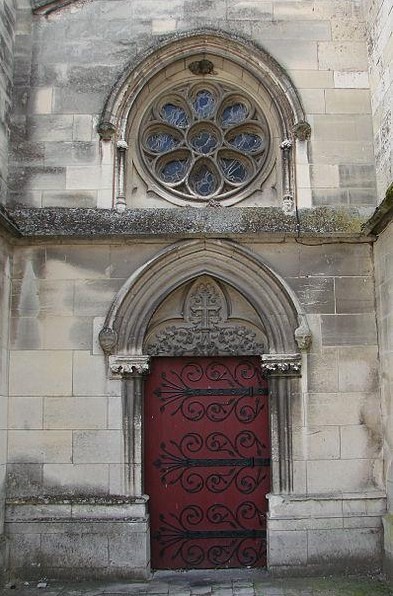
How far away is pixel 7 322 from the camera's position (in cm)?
628

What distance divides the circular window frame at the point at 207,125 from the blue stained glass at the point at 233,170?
8cm

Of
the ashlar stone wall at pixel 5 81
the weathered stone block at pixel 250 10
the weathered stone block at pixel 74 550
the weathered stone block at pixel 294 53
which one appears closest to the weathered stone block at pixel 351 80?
the weathered stone block at pixel 294 53

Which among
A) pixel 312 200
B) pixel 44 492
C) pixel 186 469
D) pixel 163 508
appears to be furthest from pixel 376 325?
pixel 44 492

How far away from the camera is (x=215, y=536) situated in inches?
250

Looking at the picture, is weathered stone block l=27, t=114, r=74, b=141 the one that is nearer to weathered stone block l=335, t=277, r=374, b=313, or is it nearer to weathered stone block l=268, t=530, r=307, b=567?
weathered stone block l=335, t=277, r=374, b=313

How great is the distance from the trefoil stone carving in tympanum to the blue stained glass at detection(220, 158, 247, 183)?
1.23 m

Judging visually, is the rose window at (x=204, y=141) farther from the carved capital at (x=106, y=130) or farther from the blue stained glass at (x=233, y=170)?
the carved capital at (x=106, y=130)

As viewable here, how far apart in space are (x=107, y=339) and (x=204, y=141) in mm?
2481

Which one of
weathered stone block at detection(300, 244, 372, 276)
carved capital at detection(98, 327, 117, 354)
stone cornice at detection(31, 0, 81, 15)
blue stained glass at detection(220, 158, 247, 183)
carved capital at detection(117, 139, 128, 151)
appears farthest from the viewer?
blue stained glass at detection(220, 158, 247, 183)

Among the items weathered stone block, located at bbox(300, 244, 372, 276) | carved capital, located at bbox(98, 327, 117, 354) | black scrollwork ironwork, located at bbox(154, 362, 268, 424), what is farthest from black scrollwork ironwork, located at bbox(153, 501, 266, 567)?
weathered stone block, located at bbox(300, 244, 372, 276)

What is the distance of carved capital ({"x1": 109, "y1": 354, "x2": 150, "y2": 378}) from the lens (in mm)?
6215

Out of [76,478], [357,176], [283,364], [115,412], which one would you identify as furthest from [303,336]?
[76,478]

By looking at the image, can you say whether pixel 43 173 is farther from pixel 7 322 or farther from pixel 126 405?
pixel 126 405

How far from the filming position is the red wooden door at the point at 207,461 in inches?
250
